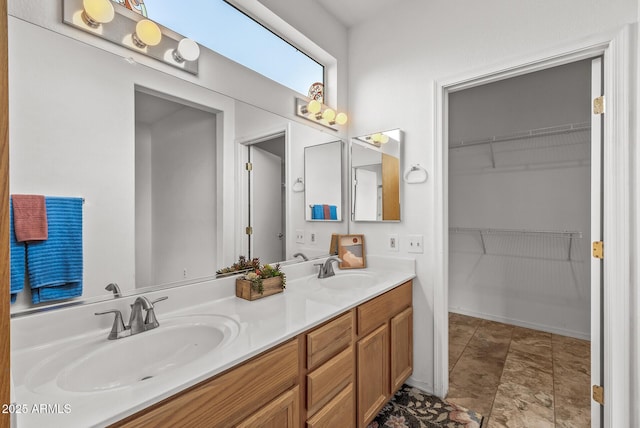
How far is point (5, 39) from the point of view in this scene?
480 mm

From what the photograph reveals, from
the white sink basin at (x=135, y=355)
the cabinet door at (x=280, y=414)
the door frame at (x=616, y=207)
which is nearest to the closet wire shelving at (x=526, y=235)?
the door frame at (x=616, y=207)

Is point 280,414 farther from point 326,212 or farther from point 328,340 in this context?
point 326,212

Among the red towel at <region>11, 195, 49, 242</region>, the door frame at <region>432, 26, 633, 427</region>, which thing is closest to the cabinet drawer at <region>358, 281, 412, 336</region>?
the door frame at <region>432, 26, 633, 427</region>

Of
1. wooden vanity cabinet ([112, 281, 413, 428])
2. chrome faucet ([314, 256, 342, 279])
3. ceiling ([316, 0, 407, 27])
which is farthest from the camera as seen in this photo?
ceiling ([316, 0, 407, 27])

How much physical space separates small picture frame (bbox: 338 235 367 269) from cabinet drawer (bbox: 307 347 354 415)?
84cm

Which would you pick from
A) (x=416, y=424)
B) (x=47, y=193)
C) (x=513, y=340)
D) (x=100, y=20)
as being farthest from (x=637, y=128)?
(x=47, y=193)

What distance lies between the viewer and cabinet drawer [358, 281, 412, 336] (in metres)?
1.52

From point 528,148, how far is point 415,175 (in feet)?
5.84

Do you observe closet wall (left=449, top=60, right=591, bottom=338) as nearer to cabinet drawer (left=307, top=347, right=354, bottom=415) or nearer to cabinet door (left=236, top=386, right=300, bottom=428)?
cabinet drawer (left=307, top=347, right=354, bottom=415)

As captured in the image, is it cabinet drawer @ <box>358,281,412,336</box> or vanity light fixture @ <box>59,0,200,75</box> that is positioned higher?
vanity light fixture @ <box>59,0,200,75</box>

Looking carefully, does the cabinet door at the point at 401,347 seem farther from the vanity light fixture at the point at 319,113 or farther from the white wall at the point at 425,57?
the vanity light fixture at the point at 319,113

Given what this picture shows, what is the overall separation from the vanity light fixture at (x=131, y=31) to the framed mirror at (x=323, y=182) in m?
0.94

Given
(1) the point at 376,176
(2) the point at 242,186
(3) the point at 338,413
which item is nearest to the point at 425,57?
(1) the point at 376,176

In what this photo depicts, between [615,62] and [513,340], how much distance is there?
2.36 m
